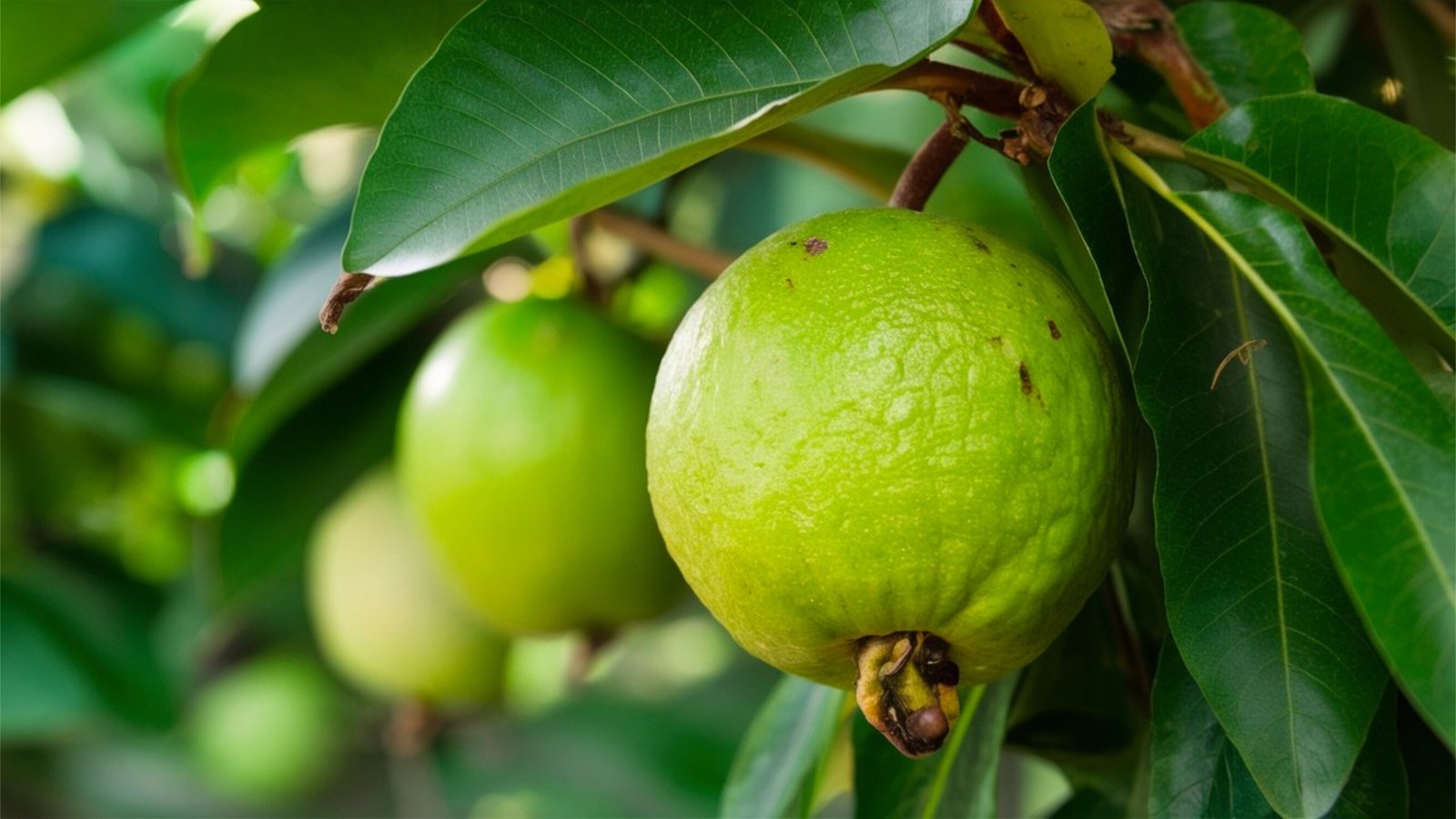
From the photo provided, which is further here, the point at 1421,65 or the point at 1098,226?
the point at 1421,65

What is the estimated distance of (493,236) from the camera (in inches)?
16.1

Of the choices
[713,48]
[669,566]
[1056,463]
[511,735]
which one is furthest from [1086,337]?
[511,735]

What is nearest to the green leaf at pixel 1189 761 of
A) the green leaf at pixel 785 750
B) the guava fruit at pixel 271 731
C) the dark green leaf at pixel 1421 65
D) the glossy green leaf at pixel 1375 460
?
the glossy green leaf at pixel 1375 460

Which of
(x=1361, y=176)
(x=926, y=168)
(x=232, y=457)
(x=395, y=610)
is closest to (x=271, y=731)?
(x=395, y=610)

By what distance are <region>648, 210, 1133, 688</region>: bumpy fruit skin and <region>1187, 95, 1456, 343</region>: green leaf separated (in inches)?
3.8

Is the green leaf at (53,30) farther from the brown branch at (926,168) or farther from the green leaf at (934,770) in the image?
the green leaf at (934,770)

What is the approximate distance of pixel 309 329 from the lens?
103cm

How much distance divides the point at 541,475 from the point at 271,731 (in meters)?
0.97

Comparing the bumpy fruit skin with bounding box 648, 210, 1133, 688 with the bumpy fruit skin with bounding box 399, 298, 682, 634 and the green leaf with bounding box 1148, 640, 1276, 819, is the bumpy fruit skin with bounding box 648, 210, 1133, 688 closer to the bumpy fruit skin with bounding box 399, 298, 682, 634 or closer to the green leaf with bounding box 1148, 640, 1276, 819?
the green leaf with bounding box 1148, 640, 1276, 819

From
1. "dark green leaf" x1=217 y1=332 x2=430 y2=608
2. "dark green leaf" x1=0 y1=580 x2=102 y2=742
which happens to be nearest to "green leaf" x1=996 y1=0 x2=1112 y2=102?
"dark green leaf" x1=217 y1=332 x2=430 y2=608

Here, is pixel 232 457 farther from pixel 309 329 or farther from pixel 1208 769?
pixel 1208 769

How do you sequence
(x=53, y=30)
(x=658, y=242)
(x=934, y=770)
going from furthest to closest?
(x=658, y=242) < (x=53, y=30) < (x=934, y=770)

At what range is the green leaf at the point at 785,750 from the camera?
735 mm

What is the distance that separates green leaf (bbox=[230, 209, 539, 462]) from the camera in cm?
102
